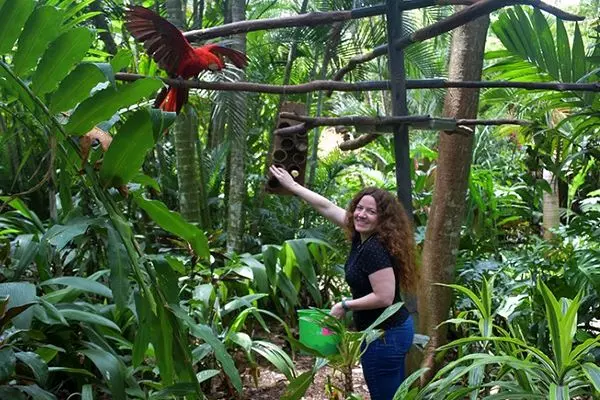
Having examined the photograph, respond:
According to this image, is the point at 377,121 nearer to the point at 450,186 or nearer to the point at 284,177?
the point at 284,177

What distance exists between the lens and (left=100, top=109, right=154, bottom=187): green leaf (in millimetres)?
1043

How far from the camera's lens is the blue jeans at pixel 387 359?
1857mm

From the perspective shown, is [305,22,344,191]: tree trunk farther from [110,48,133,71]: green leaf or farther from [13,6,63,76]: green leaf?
[13,6,63,76]: green leaf

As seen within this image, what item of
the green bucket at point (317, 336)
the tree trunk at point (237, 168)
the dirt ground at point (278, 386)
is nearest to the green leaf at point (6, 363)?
the green bucket at point (317, 336)

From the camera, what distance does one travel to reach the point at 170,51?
181 cm

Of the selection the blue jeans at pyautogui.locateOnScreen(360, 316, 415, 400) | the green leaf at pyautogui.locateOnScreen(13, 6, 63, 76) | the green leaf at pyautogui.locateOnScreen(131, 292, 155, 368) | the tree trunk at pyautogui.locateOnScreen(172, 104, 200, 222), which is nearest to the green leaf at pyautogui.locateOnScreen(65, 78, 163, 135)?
the green leaf at pyautogui.locateOnScreen(13, 6, 63, 76)

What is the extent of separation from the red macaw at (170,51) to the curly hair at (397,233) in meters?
0.60

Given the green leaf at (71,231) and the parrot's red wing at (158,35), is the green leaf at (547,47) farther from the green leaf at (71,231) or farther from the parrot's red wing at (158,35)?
the green leaf at (71,231)

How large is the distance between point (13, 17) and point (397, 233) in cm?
116

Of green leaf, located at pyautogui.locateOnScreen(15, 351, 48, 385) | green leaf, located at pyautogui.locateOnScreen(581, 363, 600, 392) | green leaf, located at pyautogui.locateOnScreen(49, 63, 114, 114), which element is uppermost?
green leaf, located at pyautogui.locateOnScreen(49, 63, 114, 114)

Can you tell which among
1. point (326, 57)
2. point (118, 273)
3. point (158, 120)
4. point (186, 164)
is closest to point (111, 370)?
point (118, 273)

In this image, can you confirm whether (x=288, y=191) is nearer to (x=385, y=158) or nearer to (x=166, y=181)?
(x=166, y=181)

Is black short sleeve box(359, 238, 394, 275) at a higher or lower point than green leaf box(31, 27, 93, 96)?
lower

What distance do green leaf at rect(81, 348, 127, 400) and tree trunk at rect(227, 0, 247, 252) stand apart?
5.57 feet
